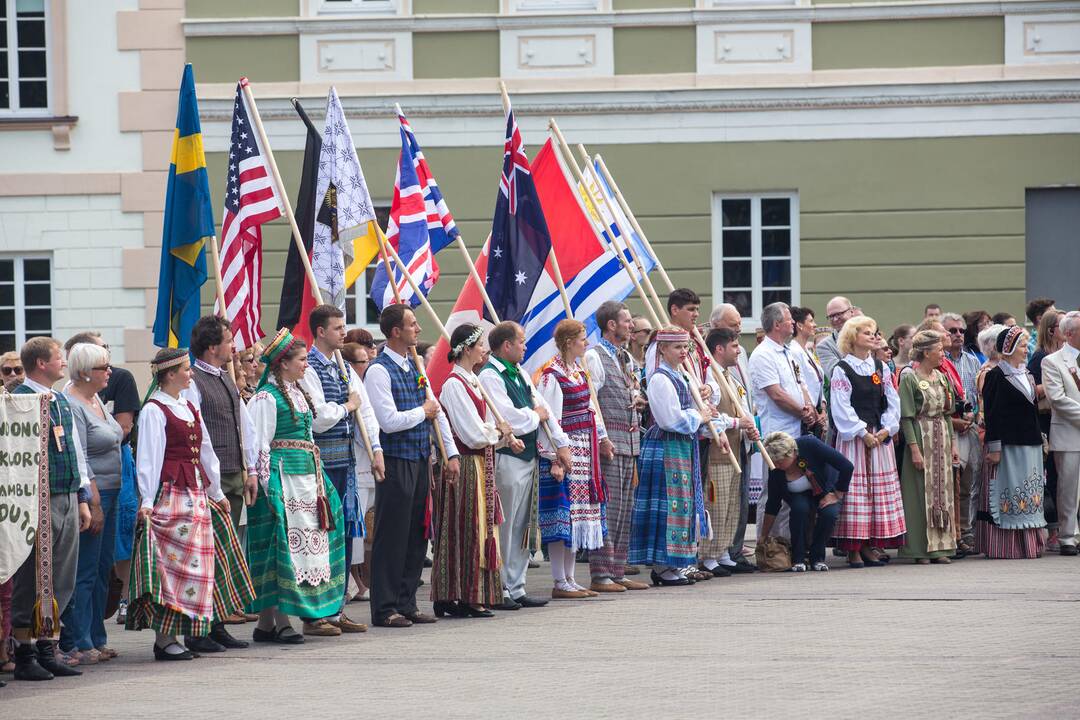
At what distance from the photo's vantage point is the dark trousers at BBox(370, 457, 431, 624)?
1108 cm

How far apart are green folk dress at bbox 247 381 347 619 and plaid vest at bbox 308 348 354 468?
1.14 ft

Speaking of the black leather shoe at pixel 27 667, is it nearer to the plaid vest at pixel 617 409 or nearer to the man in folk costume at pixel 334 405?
the man in folk costume at pixel 334 405

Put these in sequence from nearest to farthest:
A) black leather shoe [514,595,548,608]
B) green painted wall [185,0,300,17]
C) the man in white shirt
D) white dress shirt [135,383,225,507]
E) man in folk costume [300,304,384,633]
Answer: white dress shirt [135,383,225,507], man in folk costume [300,304,384,633], black leather shoe [514,595,548,608], the man in white shirt, green painted wall [185,0,300,17]

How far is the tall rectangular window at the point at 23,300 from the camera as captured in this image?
2191 cm

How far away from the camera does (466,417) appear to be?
11.5m

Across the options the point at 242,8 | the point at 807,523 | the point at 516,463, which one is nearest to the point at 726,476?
the point at 807,523

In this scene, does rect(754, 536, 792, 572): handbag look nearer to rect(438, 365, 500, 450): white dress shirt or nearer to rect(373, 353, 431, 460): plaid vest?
rect(438, 365, 500, 450): white dress shirt

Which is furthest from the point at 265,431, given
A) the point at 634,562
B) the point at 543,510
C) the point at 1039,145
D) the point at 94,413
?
the point at 1039,145

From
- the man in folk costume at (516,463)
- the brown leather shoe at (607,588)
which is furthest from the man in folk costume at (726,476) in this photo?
the man in folk costume at (516,463)

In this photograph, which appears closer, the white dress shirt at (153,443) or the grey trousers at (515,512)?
the white dress shirt at (153,443)

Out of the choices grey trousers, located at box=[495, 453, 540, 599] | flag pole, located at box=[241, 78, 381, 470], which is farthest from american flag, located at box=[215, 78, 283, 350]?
grey trousers, located at box=[495, 453, 540, 599]

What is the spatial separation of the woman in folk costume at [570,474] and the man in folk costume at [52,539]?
361 cm

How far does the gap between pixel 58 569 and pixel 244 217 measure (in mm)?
3564

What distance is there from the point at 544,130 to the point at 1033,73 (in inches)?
229
